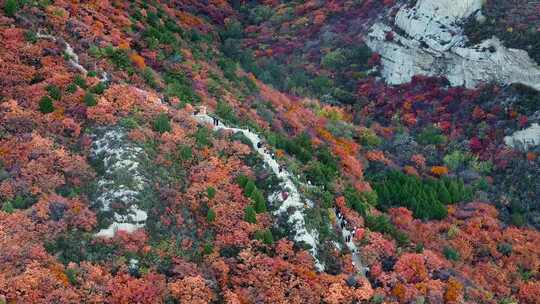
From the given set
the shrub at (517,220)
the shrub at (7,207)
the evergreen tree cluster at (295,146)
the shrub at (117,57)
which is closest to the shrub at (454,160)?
the shrub at (517,220)

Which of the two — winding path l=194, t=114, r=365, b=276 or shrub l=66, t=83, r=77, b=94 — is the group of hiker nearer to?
winding path l=194, t=114, r=365, b=276

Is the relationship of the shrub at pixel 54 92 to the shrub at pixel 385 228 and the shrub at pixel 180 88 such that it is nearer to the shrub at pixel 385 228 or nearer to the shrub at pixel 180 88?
the shrub at pixel 180 88

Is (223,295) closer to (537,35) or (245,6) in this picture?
(537,35)

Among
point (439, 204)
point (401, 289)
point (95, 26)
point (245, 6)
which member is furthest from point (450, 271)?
point (245, 6)

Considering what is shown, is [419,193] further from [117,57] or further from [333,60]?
[117,57]

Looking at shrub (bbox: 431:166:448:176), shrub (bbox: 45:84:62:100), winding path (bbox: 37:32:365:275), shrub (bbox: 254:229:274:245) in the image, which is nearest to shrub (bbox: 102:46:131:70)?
winding path (bbox: 37:32:365:275)

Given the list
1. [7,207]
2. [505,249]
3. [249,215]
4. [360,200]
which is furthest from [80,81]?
[505,249]

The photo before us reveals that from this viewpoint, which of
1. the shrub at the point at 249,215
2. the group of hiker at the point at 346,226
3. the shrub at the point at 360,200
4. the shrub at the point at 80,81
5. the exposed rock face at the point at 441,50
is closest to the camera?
the shrub at the point at 249,215
